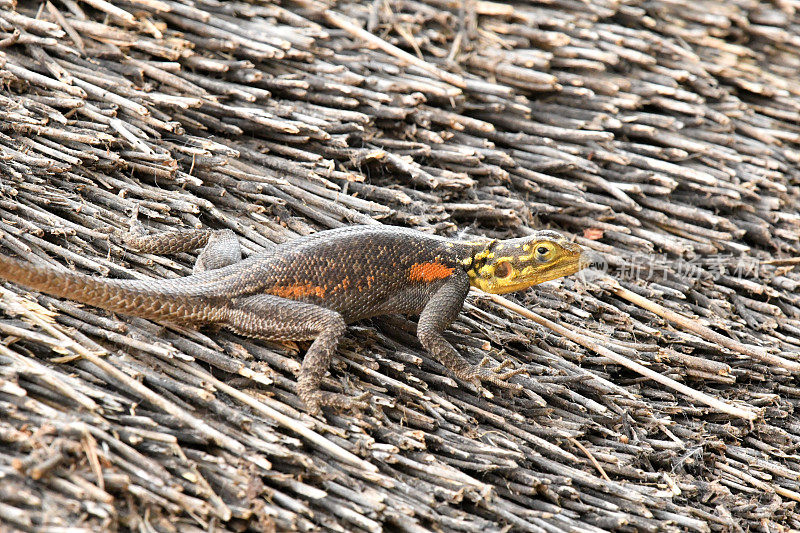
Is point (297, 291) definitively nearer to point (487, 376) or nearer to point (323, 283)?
point (323, 283)

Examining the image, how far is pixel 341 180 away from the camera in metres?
6.23

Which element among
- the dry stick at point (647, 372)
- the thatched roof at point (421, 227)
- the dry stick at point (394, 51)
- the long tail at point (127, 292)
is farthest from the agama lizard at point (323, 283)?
the dry stick at point (394, 51)

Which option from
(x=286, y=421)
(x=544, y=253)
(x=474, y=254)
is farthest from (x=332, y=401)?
(x=544, y=253)

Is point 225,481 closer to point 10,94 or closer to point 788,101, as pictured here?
point 10,94

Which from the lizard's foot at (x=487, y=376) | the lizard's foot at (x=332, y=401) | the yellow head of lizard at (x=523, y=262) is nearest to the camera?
the lizard's foot at (x=332, y=401)

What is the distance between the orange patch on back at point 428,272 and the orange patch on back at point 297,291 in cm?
71

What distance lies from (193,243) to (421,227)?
1929mm

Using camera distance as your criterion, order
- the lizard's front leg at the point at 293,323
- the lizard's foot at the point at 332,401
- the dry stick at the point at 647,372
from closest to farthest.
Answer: the lizard's foot at the point at 332,401, the lizard's front leg at the point at 293,323, the dry stick at the point at 647,372

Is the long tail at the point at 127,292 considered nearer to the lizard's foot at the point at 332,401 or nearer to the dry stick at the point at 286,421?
the dry stick at the point at 286,421

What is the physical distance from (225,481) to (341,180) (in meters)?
3.10

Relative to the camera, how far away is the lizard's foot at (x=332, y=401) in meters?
4.33

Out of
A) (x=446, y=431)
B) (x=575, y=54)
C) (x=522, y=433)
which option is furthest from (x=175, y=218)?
(x=575, y=54)

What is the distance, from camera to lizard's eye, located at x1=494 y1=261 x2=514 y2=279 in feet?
18.1

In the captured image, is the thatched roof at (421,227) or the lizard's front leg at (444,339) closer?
the thatched roof at (421,227)
